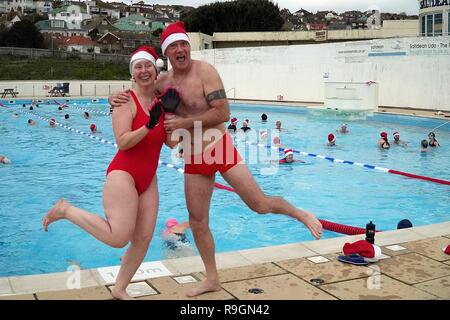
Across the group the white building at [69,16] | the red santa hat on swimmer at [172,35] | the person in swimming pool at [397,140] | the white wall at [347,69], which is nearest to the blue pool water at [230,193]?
the person in swimming pool at [397,140]

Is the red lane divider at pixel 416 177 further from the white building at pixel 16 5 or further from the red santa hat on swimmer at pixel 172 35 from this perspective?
the white building at pixel 16 5

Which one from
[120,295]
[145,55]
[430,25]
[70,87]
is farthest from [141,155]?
[70,87]

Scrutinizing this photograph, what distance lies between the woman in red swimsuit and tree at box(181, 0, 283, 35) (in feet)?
206

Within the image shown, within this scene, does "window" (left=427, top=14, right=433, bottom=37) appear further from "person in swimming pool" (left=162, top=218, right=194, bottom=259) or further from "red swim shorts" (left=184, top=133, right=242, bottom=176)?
"red swim shorts" (left=184, top=133, right=242, bottom=176)

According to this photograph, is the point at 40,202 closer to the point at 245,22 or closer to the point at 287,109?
the point at 287,109

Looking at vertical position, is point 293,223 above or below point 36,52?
below

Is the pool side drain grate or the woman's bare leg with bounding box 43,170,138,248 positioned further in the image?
the pool side drain grate

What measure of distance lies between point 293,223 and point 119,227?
5.39m

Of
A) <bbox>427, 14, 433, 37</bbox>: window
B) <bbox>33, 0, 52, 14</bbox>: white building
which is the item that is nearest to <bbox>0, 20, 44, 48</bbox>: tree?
<bbox>427, 14, 433, 37</bbox>: window

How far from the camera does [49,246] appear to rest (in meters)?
7.44

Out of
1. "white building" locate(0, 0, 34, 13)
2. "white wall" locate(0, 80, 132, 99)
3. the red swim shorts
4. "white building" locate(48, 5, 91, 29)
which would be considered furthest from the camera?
"white building" locate(0, 0, 34, 13)

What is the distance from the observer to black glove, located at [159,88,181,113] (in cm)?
358

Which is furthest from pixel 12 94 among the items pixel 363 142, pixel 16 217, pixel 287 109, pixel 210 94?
pixel 210 94

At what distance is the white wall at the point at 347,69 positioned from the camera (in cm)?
2334
